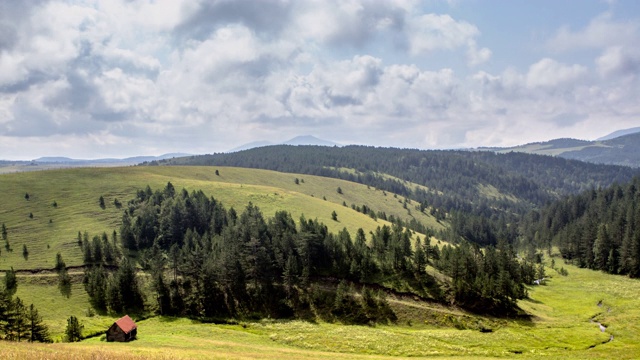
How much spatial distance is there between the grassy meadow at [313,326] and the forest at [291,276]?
4907mm

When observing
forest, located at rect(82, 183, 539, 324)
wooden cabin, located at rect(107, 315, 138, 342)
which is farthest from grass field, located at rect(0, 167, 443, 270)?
wooden cabin, located at rect(107, 315, 138, 342)

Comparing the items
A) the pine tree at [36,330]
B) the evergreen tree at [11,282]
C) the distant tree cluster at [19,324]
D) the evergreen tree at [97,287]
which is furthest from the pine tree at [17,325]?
the evergreen tree at [11,282]

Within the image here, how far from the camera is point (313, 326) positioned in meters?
85.2

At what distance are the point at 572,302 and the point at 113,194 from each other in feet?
549

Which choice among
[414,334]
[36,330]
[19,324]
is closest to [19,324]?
[19,324]

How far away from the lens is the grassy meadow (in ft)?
194

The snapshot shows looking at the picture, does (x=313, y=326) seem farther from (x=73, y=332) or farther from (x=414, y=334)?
(x=73, y=332)

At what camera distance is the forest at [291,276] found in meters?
94.1

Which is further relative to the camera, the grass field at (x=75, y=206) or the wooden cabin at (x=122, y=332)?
the grass field at (x=75, y=206)

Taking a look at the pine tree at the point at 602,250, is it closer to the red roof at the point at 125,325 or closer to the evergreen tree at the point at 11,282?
the red roof at the point at 125,325

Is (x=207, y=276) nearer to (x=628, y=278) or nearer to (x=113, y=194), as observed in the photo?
(x=113, y=194)

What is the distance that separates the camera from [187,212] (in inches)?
5236

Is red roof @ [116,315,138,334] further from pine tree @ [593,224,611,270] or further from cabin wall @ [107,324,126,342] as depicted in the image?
pine tree @ [593,224,611,270]

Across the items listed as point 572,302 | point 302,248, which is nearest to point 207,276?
point 302,248
